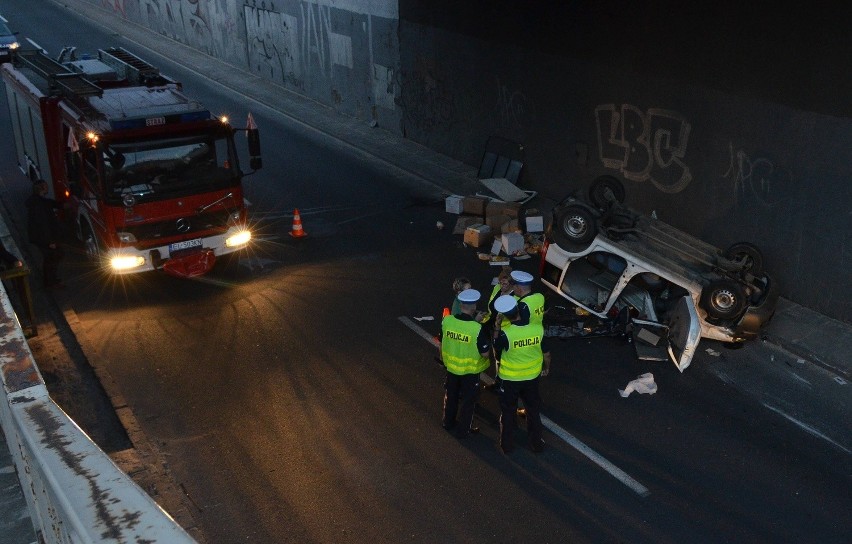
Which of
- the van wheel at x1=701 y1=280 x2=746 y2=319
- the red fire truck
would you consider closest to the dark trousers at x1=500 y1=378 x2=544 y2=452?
the van wheel at x1=701 y1=280 x2=746 y2=319

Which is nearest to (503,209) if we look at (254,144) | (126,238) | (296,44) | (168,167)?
(254,144)

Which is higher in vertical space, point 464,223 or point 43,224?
point 43,224

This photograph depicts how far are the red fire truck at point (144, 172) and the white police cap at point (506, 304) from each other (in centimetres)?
569

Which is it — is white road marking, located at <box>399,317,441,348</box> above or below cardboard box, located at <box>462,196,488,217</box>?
below

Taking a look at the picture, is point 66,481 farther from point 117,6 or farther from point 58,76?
point 117,6

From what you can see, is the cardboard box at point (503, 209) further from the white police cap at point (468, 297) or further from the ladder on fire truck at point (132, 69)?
the white police cap at point (468, 297)

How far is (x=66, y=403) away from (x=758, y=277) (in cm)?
943

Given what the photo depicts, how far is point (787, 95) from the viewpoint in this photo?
11945 mm

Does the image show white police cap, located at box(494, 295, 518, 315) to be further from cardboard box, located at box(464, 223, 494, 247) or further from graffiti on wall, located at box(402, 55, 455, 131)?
graffiti on wall, located at box(402, 55, 455, 131)

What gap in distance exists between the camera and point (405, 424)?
9234mm

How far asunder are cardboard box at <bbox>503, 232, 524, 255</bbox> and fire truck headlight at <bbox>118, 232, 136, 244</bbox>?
20.9 ft

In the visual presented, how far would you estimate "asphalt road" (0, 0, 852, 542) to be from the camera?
7758mm

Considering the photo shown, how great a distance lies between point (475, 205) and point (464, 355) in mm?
7880

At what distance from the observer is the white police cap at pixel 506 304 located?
823 centimetres
